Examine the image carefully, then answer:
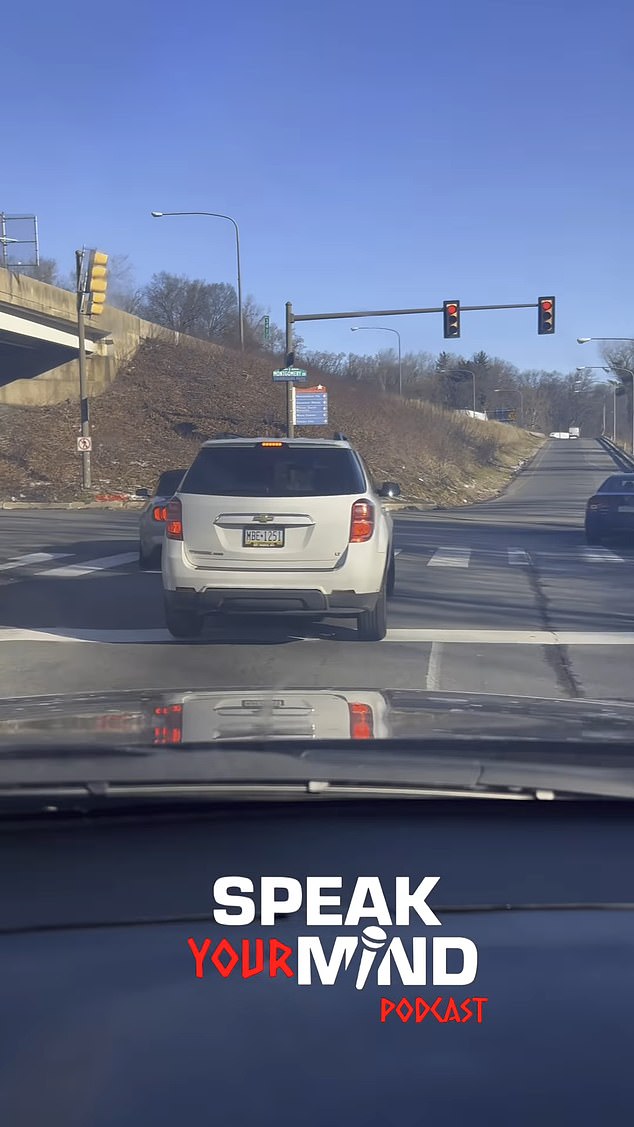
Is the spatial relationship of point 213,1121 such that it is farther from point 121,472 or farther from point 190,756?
point 121,472

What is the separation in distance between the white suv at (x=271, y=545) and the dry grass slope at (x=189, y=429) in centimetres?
2683

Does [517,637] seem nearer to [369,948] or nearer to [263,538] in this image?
[263,538]

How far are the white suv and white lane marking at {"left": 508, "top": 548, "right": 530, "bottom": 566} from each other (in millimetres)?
8681

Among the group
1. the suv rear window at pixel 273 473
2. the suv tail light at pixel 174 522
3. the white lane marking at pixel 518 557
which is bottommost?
the white lane marking at pixel 518 557

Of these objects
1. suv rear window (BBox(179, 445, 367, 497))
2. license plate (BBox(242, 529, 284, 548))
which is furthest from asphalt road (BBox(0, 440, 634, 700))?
suv rear window (BBox(179, 445, 367, 497))

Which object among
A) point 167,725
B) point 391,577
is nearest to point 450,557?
point 391,577

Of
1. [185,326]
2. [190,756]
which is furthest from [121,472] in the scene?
[185,326]

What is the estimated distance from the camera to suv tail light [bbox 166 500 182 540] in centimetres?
967

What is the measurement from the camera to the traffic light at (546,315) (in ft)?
104

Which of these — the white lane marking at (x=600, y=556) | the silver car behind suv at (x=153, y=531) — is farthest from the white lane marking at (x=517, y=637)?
the white lane marking at (x=600, y=556)

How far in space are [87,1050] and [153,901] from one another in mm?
524

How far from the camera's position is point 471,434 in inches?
2977

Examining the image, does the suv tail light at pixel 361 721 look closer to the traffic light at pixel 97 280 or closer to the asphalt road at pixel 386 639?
the asphalt road at pixel 386 639

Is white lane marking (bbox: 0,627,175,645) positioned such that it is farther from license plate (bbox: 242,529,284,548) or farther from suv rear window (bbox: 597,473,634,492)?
suv rear window (bbox: 597,473,634,492)
